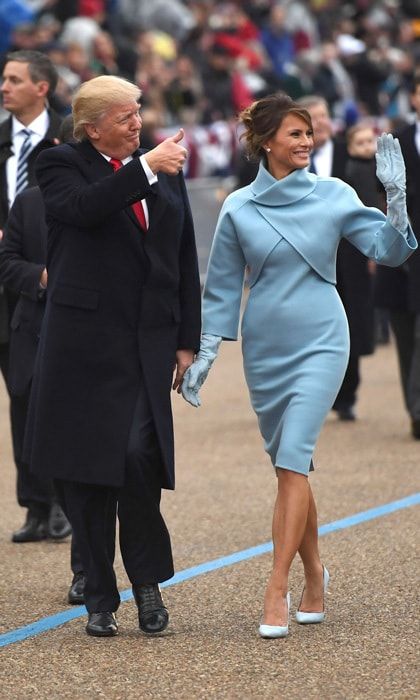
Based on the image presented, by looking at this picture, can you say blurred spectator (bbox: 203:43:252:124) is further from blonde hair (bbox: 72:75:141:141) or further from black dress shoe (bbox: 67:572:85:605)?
blonde hair (bbox: 72:75:141:141)

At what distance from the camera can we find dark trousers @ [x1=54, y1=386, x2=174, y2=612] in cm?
569

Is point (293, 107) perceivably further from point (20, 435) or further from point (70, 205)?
point (20, 435)

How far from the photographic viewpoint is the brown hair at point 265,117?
19.1ft

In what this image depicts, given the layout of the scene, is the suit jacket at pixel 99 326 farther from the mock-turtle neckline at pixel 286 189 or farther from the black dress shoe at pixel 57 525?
the black dress shoe at pixel 57 525

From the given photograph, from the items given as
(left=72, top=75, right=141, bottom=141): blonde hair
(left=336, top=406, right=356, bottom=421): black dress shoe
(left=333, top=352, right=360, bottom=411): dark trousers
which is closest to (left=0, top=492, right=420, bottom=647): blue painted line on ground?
(left=72, top=75, right=141, bottom=141): blonde hair

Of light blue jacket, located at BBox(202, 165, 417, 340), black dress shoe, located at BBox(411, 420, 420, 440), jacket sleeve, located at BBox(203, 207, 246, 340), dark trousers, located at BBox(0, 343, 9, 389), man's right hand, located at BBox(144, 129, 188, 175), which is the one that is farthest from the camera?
black dress shoe, located at BBox(411, 420, 420, 440)

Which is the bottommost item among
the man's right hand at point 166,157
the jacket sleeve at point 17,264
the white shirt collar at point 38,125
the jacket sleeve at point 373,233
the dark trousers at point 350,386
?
the dark trousers at point 350,386

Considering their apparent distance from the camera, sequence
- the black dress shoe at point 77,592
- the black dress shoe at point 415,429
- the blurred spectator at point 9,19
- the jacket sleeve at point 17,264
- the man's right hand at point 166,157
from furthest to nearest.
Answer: the blurred spectator at point 9,19 → the black dress shoe at point 415,429 → the jacket sleeve at point 17,264 → the black dress shoe at point 77,592 → the man's right hand at point 166,157

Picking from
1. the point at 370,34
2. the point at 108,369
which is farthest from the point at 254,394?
the point at 370,34

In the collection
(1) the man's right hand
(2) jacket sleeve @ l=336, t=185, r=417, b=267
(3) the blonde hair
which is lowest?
(2) jacket sleeve @ l=336, t=185, r=417, b=267

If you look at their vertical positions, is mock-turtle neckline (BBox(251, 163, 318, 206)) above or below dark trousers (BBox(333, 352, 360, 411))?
above

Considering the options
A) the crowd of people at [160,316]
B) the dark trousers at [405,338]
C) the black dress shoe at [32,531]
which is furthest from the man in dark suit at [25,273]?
the dark trousers at [405,338]

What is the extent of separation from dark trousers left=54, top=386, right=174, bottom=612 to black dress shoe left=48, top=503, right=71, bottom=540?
5.58 ft

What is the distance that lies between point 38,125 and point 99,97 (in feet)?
6.50
